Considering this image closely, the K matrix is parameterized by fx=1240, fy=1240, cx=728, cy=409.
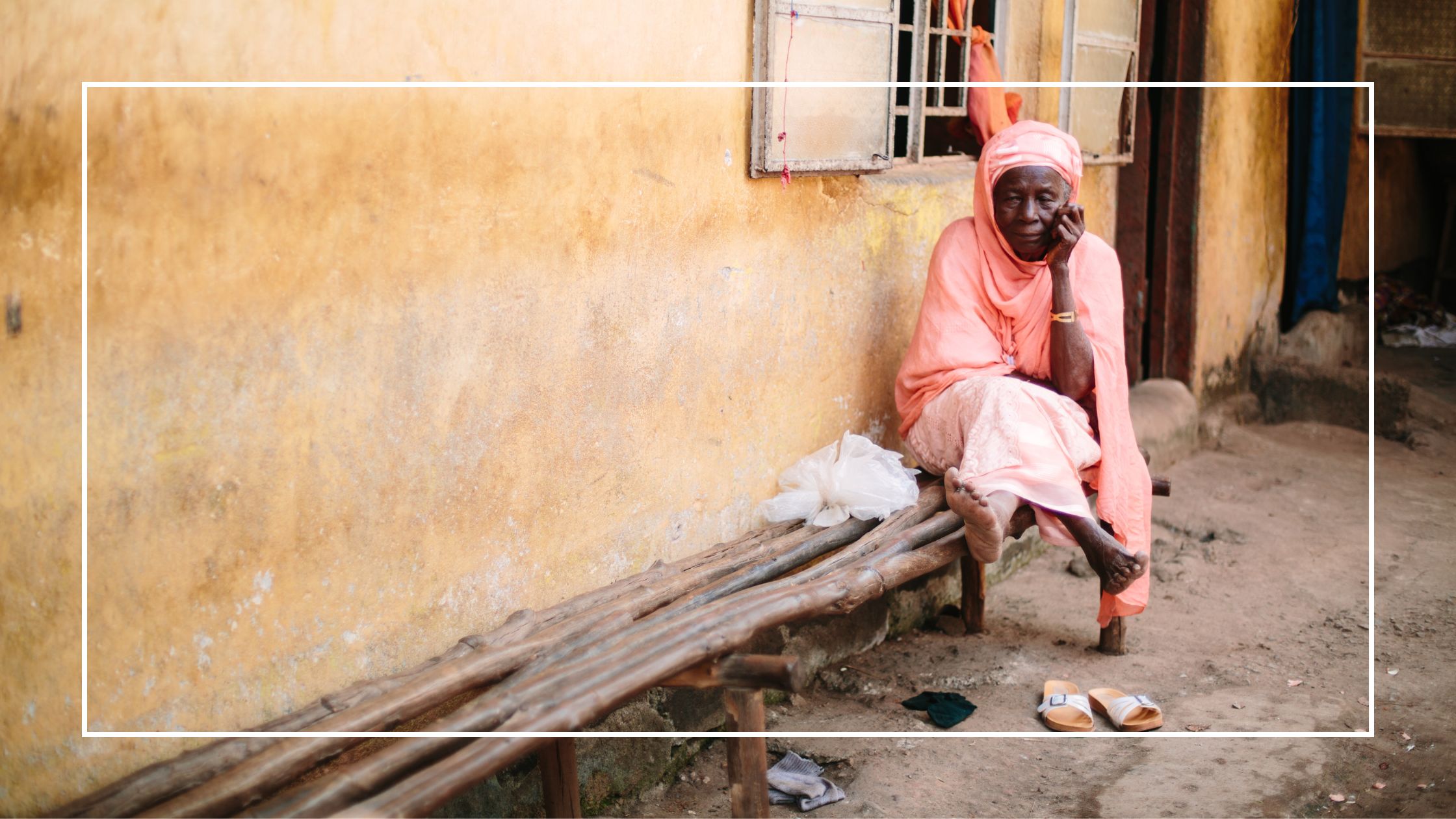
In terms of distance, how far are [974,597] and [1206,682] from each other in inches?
31.4

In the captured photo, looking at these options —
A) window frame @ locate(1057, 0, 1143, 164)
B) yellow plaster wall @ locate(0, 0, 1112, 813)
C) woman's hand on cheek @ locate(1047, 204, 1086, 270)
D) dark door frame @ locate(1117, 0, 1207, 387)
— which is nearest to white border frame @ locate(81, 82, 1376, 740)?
yellow plaster wall @ locate(0, 0, 1112, 813)

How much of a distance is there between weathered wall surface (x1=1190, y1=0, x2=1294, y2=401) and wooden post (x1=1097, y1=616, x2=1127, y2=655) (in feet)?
8.72

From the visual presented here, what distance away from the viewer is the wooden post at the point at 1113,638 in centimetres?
411

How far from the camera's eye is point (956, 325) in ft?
12.8

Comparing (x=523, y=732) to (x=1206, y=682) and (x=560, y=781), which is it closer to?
(x=560, y=781)

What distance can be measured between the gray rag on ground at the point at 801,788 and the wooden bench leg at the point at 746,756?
1.48ft

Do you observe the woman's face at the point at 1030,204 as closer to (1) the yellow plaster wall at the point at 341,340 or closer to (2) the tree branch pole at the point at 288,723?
(1) the yellow plaster wall at the point at 341,340

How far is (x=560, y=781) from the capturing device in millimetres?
2797

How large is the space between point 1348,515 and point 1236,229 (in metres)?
1.84

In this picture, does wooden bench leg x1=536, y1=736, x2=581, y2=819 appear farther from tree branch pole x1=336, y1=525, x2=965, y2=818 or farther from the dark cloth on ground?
the dark cloth on ground

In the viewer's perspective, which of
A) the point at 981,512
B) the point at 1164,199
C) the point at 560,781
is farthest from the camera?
the point at 1164,199

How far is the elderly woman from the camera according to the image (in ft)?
11.9

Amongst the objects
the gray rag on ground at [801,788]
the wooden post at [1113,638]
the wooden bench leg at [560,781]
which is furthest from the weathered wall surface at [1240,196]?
the wooden bench leg at [560,781]

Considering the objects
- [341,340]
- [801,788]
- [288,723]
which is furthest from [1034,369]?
[288,723]
